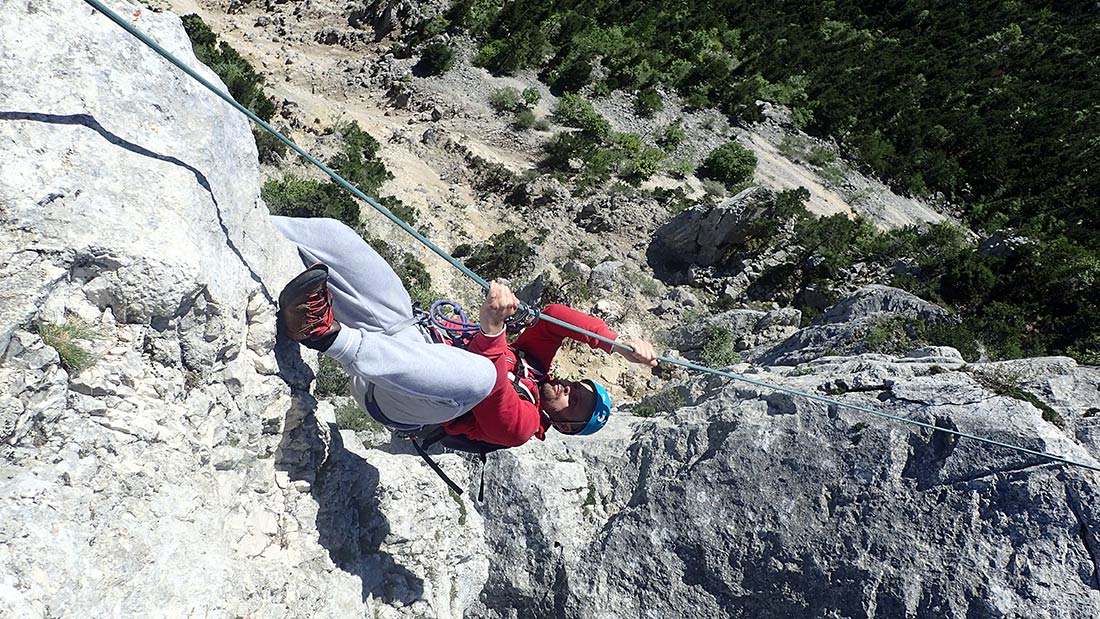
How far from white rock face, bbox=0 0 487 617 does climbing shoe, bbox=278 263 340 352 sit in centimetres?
27

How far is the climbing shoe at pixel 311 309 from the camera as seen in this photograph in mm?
3418

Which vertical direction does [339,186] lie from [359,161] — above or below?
above

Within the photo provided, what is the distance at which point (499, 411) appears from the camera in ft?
12.8

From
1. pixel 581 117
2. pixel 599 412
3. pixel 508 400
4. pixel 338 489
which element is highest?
pixel 508 400

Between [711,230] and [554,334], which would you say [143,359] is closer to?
[554,334]

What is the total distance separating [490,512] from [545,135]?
45.0 feet

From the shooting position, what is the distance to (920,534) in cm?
438

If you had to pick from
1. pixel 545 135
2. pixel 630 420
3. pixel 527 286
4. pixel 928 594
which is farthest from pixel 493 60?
pixel 928 594

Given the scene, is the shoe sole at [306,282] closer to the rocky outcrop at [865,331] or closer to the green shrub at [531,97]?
the rocky outcrop at [865,331]

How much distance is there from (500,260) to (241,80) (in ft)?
20.3

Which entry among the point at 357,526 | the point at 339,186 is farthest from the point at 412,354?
A: the point at 339,186

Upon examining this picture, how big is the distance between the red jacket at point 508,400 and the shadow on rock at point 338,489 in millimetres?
829

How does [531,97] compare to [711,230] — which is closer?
[711,230]

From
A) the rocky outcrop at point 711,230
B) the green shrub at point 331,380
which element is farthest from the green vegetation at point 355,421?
the rocky outcrop at point 711,230
